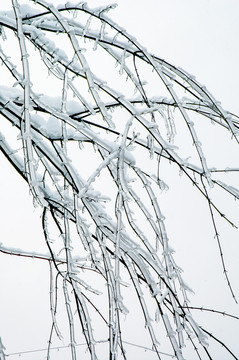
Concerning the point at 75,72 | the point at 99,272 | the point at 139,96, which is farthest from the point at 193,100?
the point at 99,272

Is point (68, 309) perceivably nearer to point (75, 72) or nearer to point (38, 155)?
point (38, 155)

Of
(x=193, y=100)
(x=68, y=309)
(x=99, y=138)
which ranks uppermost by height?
(x=193, y=100)

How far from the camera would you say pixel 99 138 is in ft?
5.04

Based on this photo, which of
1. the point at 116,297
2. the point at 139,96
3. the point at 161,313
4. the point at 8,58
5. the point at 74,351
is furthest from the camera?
the point at 139,96

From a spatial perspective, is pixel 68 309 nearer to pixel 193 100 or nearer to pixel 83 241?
pixel 83 241

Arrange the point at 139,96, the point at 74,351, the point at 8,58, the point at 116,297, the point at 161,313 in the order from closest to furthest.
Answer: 1. the point at 116,297
2. the point at 161,313
3. the point at 74,351
4. the point at 8,58
5. the point at 139,96

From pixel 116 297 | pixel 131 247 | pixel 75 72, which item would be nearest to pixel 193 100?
pixel 75 72

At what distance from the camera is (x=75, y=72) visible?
6.17 feet

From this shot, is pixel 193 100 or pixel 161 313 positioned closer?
pixel 161 313

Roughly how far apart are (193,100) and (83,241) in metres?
0.77

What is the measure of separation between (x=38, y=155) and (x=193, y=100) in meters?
0.68

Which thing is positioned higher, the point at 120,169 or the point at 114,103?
the point at 114,103

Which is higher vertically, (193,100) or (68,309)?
(193,100)

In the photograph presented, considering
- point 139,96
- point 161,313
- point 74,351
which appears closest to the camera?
point 161,313
